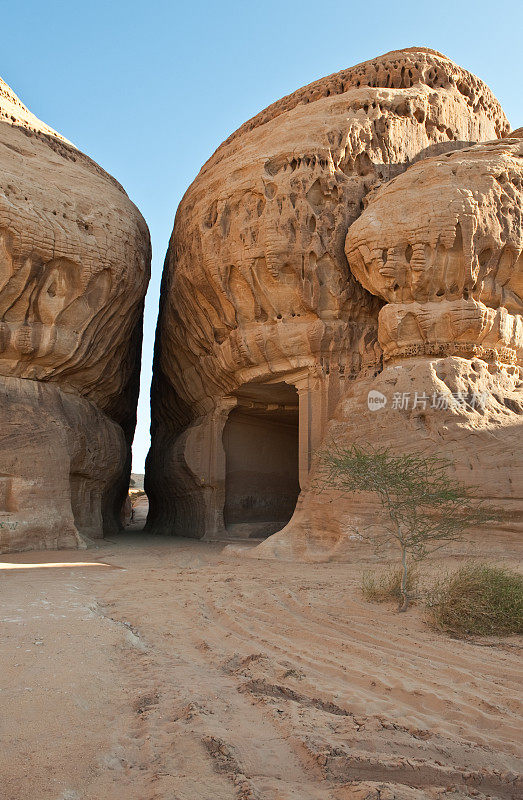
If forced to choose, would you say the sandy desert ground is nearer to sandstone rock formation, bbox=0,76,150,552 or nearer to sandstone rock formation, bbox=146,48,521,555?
sandstone rock formation, bbox=146,48,521,555

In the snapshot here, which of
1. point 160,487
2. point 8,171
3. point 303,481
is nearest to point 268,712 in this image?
point 303,481

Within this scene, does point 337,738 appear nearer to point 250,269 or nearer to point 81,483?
point 250,269

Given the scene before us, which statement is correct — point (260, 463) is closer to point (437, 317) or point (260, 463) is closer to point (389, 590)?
point (437, 317)

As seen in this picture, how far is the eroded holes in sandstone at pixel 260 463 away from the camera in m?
15.4

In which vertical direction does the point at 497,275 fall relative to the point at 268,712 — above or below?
above

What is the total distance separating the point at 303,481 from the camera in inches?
476

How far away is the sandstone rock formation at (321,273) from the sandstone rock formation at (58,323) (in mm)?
1892

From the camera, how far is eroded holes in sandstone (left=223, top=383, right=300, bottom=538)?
15414 mm

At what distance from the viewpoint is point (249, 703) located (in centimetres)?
335

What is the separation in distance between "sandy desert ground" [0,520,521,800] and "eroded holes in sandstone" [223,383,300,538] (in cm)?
925

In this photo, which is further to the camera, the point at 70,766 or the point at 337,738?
the point at 337,738

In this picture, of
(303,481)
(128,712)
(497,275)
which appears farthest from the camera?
(303,481)

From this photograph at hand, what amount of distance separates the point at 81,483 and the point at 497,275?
9.84m

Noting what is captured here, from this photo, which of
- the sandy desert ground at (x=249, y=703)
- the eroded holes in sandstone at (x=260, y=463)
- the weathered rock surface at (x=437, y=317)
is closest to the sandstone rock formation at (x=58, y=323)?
the eroded holes in sandstone at (x=260, y=463)
